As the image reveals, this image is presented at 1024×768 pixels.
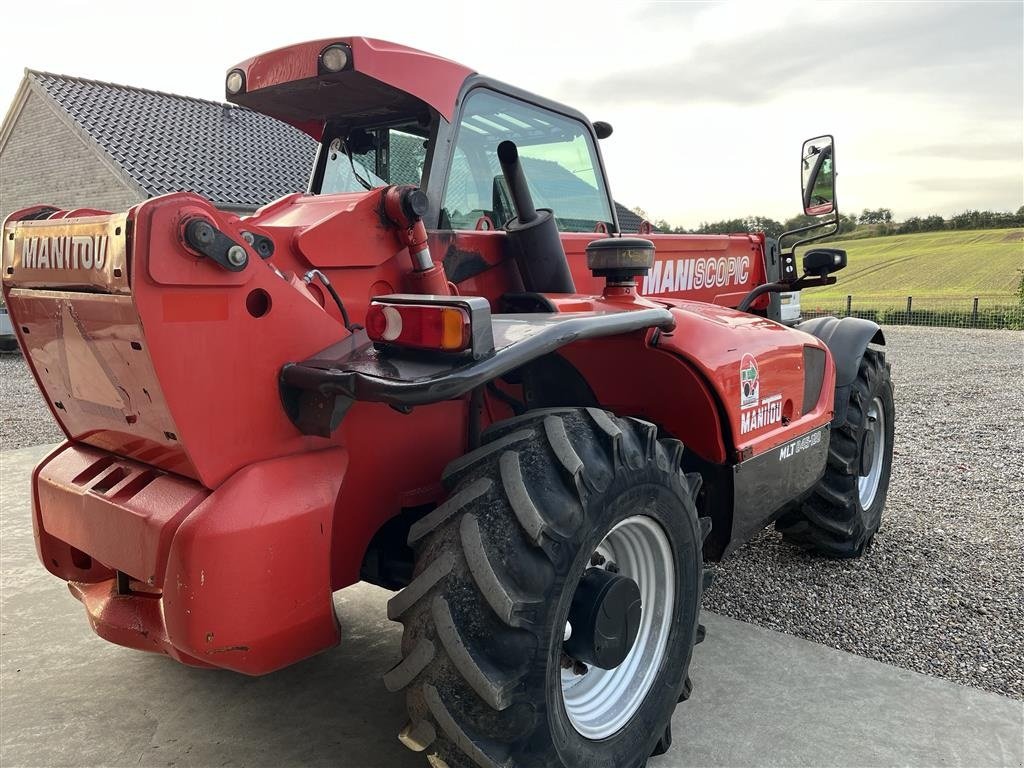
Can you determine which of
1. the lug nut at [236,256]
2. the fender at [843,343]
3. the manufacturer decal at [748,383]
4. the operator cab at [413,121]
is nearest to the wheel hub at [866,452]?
the fender at [843,343]

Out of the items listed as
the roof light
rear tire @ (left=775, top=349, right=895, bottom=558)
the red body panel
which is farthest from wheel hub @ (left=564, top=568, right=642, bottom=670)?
rear tire @ (left=775, top=349, right=895, bottom=558)

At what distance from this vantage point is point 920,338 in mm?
17297

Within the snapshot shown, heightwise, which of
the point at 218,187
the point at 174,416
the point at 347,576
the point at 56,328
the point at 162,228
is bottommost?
the point at 347,576

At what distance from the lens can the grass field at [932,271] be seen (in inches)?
923

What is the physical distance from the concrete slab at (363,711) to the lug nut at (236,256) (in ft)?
5.36

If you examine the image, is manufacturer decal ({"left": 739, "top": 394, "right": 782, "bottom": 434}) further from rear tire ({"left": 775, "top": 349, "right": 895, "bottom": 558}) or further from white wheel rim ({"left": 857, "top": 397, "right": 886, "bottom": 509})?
white wheel rim ({"left": 857, "top": 397, "right": 886, "bottom": 509})

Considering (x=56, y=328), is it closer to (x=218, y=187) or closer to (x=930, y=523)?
(x=930, y=523)

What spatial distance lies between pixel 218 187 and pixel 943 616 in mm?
17070

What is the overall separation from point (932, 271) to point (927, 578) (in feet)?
100

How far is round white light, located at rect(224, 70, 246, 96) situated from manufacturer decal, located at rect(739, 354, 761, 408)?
6.72 ft

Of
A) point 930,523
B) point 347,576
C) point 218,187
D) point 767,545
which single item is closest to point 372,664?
point 347,576

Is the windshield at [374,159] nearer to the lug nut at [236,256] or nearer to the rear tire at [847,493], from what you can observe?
the lug nut at [236,256]

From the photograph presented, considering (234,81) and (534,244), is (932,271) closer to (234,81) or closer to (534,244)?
(534,244)

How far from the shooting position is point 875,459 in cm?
446
